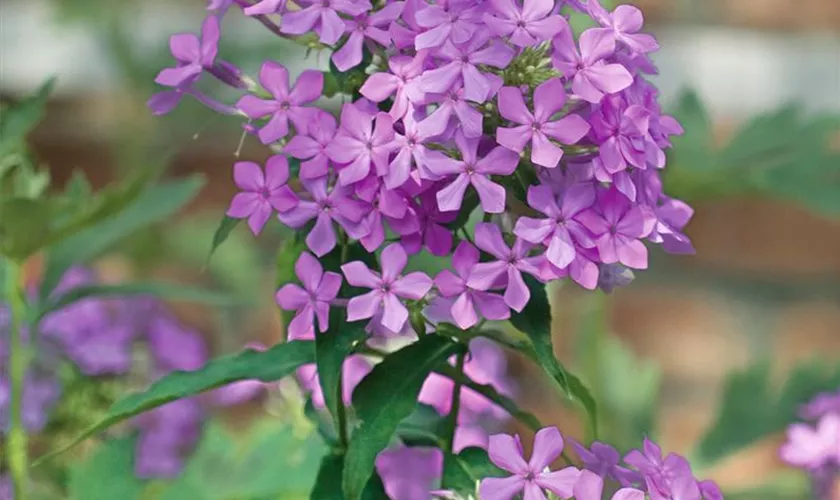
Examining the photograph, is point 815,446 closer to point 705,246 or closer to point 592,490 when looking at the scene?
point 592,490

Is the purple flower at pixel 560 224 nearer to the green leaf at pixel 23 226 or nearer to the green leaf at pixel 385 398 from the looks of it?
the green leaf at pixel 385 398

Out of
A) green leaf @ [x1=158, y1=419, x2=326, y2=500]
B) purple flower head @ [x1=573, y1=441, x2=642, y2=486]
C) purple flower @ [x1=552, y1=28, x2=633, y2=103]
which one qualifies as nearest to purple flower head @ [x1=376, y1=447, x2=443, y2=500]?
green leaf @ [x1=158, y1=419, x2=326, y2=500]

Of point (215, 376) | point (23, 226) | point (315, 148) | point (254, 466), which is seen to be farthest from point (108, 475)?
point (315, 148)

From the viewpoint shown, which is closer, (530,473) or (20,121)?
(530,473)

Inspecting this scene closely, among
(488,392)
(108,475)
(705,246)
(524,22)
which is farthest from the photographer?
(705,246)

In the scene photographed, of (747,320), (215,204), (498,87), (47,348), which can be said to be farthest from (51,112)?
(498,87)

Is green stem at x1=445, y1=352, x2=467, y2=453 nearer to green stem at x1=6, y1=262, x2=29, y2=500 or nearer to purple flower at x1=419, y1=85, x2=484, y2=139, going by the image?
purple flower at x1=419, y1=85, x2=484, y2=139

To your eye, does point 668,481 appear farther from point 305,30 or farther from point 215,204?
point 215,204
